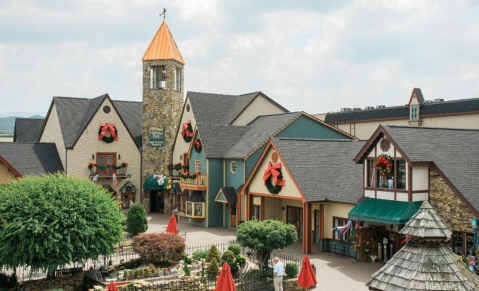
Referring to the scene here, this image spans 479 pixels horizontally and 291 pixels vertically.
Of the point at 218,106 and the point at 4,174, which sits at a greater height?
the point at 218,106

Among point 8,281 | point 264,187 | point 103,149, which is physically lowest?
point 8,281

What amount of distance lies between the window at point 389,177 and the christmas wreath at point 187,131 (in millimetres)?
20832

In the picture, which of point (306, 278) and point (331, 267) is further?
point (331, 267)

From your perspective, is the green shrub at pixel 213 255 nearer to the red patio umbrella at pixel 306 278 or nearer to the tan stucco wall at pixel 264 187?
the red patio umbrella at pixel 306 278

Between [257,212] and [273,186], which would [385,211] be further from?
[257,212]

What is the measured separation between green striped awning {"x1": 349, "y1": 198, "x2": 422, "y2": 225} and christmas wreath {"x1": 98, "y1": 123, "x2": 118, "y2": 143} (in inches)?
1070

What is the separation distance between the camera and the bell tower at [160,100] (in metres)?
46.4

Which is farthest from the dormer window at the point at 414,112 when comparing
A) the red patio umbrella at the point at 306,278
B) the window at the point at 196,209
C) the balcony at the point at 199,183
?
the red patio umbrella at the point at 306,278

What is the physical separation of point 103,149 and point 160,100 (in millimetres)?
6955

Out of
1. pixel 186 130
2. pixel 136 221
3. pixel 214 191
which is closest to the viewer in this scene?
pixel 136 221

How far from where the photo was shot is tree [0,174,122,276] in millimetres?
21281

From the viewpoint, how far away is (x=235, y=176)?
38.3 m

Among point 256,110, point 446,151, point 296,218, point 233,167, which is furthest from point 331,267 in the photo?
point 256,110

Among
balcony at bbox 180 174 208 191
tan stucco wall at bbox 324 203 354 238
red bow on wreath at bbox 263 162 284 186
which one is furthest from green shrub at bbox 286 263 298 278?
balcony at bbox 180 174 208 191
